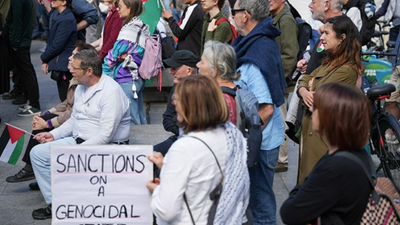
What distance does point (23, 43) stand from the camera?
9.55m

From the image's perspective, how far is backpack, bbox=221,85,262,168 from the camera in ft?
14.0

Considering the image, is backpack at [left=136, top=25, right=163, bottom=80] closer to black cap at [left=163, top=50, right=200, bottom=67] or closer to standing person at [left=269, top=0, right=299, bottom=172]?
standing person at [left=269, top=0, right=299, bottom=172]

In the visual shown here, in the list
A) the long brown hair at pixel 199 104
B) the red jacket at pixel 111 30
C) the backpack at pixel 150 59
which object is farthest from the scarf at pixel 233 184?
the red jacket at pixel 111 30

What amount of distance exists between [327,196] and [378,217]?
278 mm

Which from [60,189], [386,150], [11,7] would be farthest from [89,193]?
[11,7]

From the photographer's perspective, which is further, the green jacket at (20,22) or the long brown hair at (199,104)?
the green jacket at (20,22)

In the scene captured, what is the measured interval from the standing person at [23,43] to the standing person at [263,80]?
17.1 ft

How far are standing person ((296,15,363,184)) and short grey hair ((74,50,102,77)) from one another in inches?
71.0

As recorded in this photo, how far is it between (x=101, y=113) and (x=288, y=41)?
205 cm

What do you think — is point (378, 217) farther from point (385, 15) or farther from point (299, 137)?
point (385, 15)

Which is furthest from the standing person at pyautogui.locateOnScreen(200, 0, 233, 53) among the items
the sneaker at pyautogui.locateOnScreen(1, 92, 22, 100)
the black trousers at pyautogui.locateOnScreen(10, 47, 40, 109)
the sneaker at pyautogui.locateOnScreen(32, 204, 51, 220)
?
the sneaker at pyautogui.locateOnScreen(1, 92, 22, 100)

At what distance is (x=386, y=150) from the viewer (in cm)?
632

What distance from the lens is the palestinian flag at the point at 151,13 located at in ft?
28.1

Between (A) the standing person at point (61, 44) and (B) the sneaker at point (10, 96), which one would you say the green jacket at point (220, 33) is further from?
(B) the sneaker at point (10, 96)
